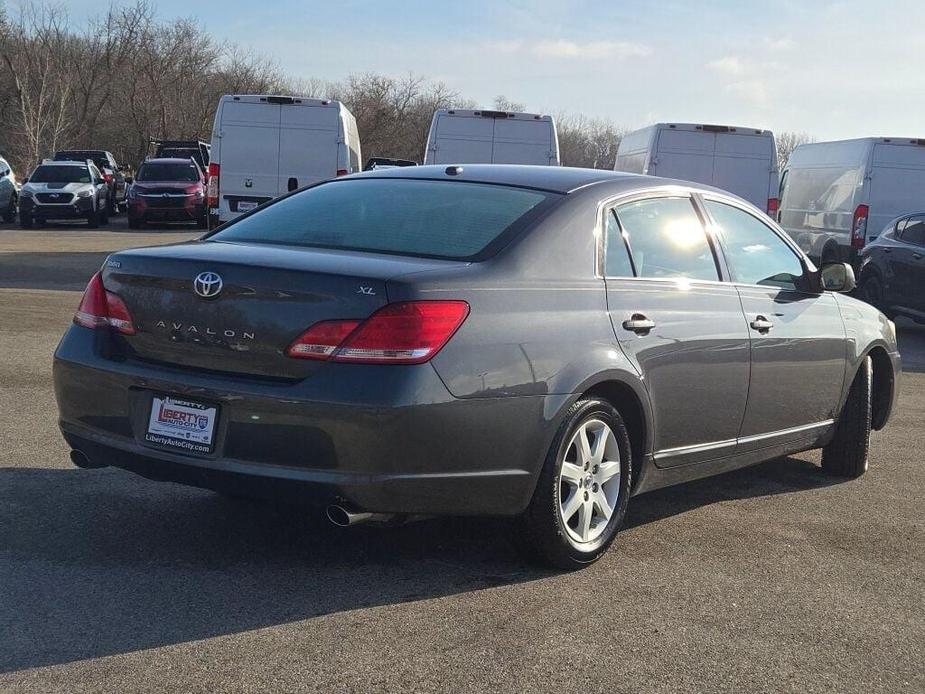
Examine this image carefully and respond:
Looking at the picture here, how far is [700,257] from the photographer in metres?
5.69

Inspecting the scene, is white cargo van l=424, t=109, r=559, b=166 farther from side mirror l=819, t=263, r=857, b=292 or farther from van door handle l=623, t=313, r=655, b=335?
van door handle l=623, t=313, r=655, b=335

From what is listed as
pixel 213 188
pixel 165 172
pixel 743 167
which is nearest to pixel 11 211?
pixel 165 172

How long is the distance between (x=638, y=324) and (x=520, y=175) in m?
0.92

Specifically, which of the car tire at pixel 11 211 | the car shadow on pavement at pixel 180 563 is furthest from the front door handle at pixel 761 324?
the car tire at pixel 11 211

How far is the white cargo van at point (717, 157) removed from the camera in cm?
1931

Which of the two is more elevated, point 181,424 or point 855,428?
point 181,424

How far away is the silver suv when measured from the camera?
29.4 m

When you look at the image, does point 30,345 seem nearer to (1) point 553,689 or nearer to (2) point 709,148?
(1) point 553,689

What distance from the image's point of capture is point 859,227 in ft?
59.5

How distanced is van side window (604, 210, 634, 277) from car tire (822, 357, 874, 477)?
2.22 m

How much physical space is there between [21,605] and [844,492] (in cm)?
430

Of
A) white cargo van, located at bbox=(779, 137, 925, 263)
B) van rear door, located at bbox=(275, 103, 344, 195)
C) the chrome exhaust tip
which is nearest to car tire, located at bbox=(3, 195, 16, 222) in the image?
van rear door, located at bbox=(275, 103, 344, 195)

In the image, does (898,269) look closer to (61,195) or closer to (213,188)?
(213,188)

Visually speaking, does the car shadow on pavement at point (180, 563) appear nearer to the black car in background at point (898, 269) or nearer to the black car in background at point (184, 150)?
the black car in background at point (898, 269)
